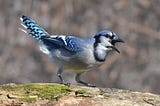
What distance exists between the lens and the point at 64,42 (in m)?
8.36

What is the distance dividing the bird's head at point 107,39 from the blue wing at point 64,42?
0.22m

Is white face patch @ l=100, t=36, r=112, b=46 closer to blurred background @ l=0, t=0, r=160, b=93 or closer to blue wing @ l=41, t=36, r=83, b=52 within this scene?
blue wing @ l=41, t=36, r=83, b=52

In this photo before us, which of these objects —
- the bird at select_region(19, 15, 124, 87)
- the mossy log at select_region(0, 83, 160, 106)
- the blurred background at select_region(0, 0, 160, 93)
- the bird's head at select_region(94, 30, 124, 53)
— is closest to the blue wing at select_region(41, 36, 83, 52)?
the bird at select_region(19, 15, 124, 87)

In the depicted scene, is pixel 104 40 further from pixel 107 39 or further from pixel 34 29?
pixel 34 29

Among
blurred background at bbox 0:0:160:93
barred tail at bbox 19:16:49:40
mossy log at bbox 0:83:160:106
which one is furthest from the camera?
blurred background at bbox 0:0:160:93

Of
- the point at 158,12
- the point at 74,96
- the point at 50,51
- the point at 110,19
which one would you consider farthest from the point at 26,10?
the point at 74,96

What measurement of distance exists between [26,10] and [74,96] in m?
7.86

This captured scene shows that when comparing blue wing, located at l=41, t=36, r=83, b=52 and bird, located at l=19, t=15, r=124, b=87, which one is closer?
bird, located at l=19, t=15, r=124, b=87

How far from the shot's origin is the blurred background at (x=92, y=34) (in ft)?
44.7

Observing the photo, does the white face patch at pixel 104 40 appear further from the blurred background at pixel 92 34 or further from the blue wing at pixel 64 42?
the blurred background at pixel 92 34

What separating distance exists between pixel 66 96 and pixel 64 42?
1379mm

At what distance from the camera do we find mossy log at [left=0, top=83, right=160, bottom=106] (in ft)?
22.8

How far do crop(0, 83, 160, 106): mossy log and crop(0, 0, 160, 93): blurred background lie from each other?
5.93 m

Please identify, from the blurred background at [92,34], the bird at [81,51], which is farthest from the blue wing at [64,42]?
the blurred background at [92,34]
